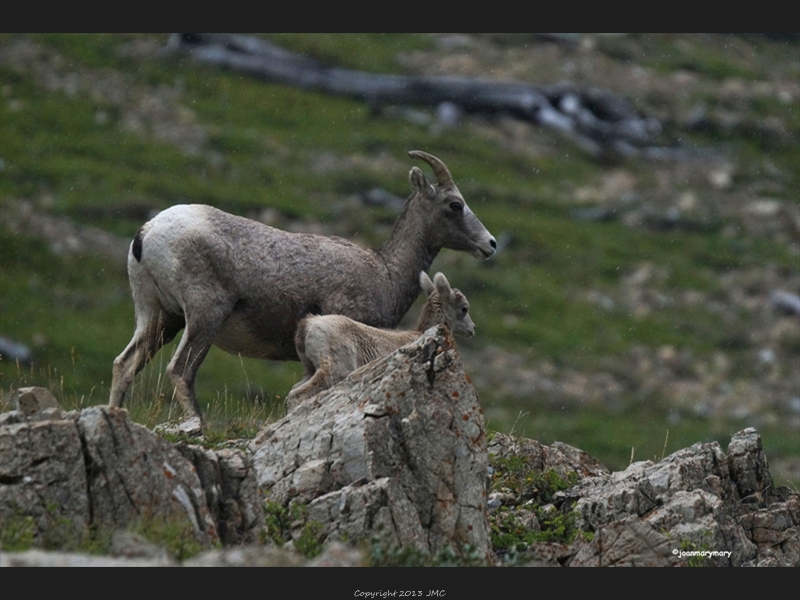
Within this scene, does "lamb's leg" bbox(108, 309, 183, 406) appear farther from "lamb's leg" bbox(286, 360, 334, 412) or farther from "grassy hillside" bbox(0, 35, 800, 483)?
"grassy hillside" bbox(0, 35, 800, 483)

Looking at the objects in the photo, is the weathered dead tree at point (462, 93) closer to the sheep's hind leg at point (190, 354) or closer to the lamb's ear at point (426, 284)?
the lamb's ear at point (426, 284)

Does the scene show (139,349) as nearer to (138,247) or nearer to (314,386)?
(138,247)

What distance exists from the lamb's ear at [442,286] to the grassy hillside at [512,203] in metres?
15.7

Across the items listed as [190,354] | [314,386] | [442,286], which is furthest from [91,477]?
[442,286]

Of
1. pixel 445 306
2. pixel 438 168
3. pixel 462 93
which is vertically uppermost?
pixel 438 168

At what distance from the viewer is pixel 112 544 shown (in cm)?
920

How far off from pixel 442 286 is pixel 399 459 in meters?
3.94

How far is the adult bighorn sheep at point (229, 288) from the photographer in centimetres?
1366

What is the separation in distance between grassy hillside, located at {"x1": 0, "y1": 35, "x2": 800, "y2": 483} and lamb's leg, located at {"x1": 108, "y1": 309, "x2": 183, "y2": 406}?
50.3 ft

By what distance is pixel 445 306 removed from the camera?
1480 centimetres

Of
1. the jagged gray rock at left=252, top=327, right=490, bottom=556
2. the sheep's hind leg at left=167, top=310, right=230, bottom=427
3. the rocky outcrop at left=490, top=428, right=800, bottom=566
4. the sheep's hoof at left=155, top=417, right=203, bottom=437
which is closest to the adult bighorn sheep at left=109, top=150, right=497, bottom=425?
the sheep's hind leg at left=167, top=310, right=230, bottom=427

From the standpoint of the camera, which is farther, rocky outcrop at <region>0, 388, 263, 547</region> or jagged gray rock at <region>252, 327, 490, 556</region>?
jagged gray rock at <region>252, 327, 490, 556</region>

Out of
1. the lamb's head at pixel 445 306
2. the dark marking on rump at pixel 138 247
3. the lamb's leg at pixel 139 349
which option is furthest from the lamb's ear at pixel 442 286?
the dark marking on rump at pixel 138 247

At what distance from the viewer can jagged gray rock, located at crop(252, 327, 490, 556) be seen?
10.5 m
